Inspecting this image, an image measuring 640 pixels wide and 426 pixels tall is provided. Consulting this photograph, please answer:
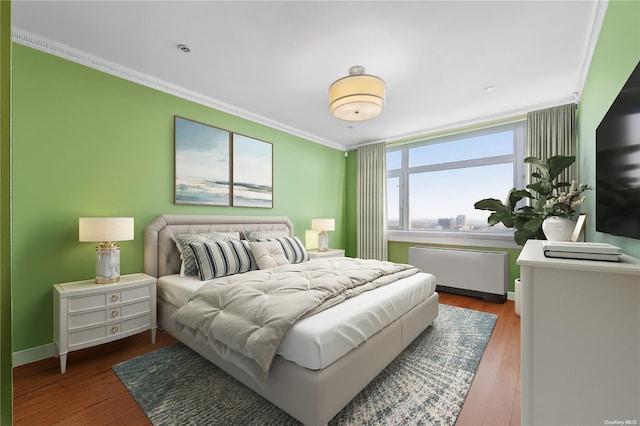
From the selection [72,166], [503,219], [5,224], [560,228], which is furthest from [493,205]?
[72,166]

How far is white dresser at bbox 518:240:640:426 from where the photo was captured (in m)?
1.00

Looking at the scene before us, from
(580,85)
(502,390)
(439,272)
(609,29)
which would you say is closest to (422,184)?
(439,272)

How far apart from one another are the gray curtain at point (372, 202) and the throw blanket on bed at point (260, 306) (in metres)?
2.57

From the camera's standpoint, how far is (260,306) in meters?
1.74

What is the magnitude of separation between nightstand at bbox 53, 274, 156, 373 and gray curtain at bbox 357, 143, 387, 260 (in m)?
3.64

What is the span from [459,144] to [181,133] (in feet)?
13.6

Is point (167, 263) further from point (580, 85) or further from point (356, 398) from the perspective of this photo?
point (580, 85)

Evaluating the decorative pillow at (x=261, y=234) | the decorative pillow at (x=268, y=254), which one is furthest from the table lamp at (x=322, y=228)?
the decorative pillow at (x=268, y=254)

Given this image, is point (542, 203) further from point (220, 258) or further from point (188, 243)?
point (188, 243)

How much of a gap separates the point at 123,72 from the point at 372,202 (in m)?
4.04

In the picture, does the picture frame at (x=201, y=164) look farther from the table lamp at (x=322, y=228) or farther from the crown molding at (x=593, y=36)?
the crown molding at (x=593, y=36)

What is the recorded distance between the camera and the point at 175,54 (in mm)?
2500

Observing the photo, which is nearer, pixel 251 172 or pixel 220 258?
pixel 220 258

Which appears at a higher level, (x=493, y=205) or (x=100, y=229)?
(x=493, y=205)
